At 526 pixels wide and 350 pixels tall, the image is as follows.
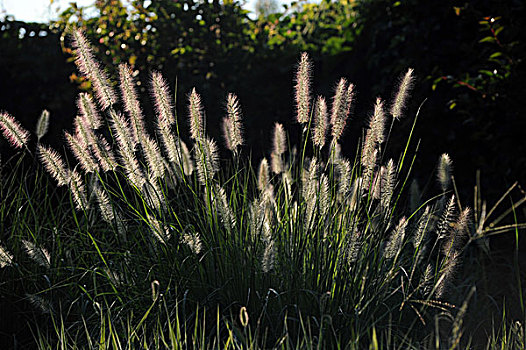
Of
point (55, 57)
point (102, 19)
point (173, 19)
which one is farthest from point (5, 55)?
point (173, 19)

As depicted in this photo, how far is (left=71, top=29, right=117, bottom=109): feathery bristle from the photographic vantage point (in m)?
2.68

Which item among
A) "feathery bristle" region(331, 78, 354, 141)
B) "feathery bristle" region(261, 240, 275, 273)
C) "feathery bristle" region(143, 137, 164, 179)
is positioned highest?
"feathery bristle" region(331, 78, 354, 141)

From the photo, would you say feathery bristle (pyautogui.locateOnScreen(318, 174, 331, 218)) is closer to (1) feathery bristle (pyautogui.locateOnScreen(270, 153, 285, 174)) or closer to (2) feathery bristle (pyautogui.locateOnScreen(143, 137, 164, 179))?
(1) feathery bristle (pyautogui.locateOnScreen(270, 153, 285, 174))

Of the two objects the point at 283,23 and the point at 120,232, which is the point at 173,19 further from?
the point at 120,232

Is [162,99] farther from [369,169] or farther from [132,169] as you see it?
[369,169]

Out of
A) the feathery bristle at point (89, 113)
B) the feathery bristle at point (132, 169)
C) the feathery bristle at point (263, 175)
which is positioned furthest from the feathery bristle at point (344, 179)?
the feathery bristle at point (89, 113)

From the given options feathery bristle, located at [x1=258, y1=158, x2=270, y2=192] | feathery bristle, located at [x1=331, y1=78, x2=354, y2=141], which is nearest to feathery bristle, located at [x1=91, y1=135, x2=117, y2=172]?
feathery bristle, located at [x1=258, y1=158, x2=270, y2=192]

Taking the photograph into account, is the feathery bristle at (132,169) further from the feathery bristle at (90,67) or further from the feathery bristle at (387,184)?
the feathery bristle at (387,184)

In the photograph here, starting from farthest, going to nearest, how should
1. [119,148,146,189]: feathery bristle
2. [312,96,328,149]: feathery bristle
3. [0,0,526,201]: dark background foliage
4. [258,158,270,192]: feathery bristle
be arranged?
[0,0,526,201]: dark background foliage < [258,158,270,192]: feathery bristle < [312,96,328,149]: feathery bristle < [119,148,146,189]: feathery bristle

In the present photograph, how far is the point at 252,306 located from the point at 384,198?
778 millimetres

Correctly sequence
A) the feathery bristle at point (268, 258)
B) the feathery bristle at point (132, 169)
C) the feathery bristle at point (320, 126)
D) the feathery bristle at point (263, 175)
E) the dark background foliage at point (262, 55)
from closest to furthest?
the feathery bristle at point (268, 258), the feathery bristle at point (132, 169), the feathery bristle at point (320, 126), the feathery bristle at point (263, 175), the dark background foliage at point (262, 55)

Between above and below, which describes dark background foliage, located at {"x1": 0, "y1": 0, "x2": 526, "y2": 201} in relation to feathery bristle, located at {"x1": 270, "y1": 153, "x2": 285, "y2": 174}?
above

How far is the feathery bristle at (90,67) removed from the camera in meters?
2.68

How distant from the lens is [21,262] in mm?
3229
